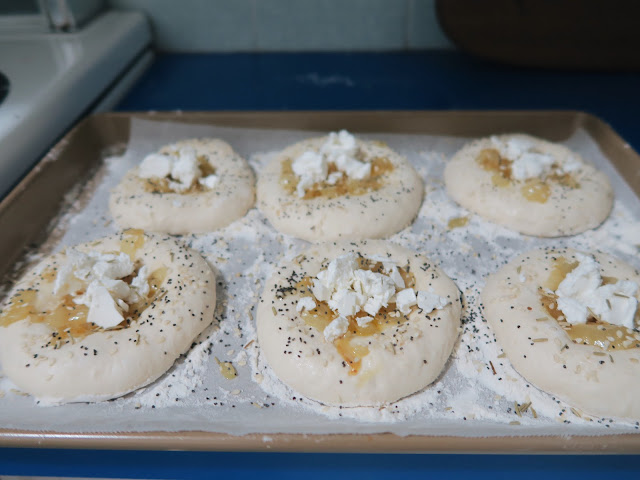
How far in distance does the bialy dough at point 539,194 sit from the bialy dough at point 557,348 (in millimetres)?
267

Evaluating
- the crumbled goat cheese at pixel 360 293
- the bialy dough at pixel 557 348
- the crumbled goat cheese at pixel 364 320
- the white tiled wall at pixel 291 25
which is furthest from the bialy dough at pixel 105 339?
the white tiled wall at pixel 291 25

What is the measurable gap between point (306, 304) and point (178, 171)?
3.02 ft

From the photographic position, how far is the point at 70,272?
147 cm

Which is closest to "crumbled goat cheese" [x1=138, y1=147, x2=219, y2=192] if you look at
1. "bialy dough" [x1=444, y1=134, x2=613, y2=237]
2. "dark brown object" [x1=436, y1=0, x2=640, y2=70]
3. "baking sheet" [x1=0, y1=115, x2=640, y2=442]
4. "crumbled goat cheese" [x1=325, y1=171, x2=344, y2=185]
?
"baking sheet" [x1=0, y1=115, x2=640, y2=442]

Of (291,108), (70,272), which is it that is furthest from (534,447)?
(291,108)

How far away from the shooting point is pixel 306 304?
1428mm

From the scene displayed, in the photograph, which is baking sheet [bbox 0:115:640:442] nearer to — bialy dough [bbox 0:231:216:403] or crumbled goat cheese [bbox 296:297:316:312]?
bialy dough [bbox 0:231:216:403]

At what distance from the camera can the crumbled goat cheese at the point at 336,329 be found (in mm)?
1343

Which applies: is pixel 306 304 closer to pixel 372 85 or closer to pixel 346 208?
pixel 346 208

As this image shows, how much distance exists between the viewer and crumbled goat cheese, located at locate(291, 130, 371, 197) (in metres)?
1.91

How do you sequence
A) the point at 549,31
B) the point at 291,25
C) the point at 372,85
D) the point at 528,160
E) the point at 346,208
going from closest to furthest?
the point at 346,208
the point at 528,160
the point at 549,31
the point at 372,85
the point at 291,25

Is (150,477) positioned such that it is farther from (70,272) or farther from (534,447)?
(534,447)

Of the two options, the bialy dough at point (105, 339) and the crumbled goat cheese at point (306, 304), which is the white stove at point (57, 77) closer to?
the bialy dough at point (105, 339)

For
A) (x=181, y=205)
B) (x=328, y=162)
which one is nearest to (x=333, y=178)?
(x=328, y=162)
